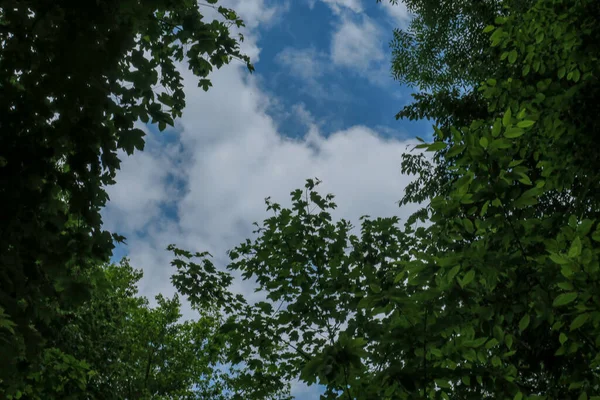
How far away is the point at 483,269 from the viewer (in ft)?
9.99

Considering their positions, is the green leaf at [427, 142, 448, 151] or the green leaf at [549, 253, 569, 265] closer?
the green leaf at [549, 253, 569, 265]

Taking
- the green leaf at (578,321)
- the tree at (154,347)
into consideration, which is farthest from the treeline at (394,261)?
the tree at (154,347)

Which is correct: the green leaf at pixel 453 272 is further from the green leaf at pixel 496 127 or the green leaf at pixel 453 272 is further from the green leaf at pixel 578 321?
the green leaf at pixel 496 127

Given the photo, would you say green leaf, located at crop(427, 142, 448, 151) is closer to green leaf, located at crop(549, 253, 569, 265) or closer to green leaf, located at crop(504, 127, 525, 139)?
green leaf, located at crop(504, 127, 525, 139)

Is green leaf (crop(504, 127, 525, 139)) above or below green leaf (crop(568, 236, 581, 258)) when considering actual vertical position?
above

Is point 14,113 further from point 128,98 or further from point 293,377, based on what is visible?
point 293,377

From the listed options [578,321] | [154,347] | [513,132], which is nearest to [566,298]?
[578,321]

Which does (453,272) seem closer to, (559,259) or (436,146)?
(559,259)

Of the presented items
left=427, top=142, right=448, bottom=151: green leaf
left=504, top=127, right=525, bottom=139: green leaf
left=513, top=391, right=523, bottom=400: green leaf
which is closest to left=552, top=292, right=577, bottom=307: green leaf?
left=513, top=391, right=523, bottom=400: green leaf

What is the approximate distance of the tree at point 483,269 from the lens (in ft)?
9.66

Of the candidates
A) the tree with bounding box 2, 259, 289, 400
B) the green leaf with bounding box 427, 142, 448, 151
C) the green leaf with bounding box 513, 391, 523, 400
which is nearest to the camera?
the green leaf with bounding box 513, 391, 523, 400

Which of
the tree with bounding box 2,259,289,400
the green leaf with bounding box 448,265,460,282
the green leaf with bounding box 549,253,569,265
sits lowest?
the green leaf with bounding box 549,253,569,265

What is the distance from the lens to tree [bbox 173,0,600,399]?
294 centimetres

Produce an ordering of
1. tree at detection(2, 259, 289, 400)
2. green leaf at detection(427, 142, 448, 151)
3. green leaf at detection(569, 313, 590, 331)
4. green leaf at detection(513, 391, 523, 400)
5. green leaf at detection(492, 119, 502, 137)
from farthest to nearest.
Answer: tree at detection(2, 259, 289, 400), green leaf at detection(427, 142, 448, 151), green leaf at detection(492, 119, 502, 137), green leaf at detection(569, 313, 590, 331), green leaf at detection(513, 391, 523, 400)
